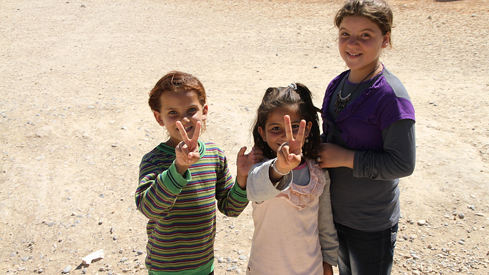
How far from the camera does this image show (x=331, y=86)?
2.31 meters

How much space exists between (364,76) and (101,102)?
559cm

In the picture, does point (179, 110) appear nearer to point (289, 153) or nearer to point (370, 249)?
point (289, 153)

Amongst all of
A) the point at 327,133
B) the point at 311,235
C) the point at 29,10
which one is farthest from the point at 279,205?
the point at 29,10

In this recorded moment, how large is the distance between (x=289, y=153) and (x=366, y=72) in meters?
0.68

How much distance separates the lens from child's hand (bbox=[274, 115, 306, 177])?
171 cm

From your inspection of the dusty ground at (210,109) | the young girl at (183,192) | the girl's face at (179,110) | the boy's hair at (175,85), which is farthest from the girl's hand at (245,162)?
the dusty ground at (210,109)

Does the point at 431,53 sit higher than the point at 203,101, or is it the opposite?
the point at 203,101

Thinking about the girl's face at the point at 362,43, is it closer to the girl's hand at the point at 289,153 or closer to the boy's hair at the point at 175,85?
the girl's hand at the point at 289,153

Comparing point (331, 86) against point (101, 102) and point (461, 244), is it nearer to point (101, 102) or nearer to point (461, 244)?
point (461, 244)

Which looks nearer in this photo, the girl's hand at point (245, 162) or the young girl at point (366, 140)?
the young girl at point (366, 140)

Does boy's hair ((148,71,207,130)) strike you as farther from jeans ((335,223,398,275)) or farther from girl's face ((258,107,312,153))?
jeans ((335,223,398,275))

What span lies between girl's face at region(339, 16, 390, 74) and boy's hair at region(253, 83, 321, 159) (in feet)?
0.96

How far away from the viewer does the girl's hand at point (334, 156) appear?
1.98 metres

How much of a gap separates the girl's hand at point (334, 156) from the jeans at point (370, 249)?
0.39 meters
